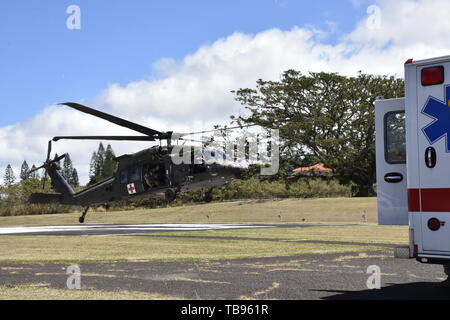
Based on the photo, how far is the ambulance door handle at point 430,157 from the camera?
25.8 feet

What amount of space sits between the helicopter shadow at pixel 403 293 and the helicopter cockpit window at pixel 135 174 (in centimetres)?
2069

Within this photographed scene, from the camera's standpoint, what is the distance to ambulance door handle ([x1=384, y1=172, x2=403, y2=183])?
29.0 feet

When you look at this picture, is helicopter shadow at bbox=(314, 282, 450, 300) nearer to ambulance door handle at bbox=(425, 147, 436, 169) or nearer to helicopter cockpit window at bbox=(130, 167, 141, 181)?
ambulance door handle at bbox=(425, 147, 436, 169)

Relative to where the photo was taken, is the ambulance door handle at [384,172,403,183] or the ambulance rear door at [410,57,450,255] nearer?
the ambulance rear door at [410,57,450,255]

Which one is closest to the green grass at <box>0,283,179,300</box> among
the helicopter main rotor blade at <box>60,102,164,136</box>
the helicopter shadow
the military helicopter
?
the helicopter shadow

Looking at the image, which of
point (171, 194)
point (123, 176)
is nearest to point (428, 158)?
point (171, 194)

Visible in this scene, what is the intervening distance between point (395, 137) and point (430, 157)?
1091 millimetres

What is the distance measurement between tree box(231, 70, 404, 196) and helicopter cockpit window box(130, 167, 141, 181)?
24530 mm

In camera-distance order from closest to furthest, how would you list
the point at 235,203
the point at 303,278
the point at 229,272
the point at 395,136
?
the point at 395,136 < the point at 303,278 < the point at 229,272 < the point at 235,203

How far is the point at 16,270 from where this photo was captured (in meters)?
11.6
